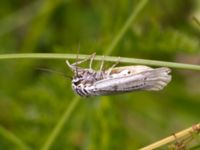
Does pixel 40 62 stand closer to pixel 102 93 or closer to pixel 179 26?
pixel 179 26

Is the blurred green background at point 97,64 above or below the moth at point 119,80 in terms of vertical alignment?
above

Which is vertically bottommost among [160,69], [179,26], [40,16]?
[160,69]

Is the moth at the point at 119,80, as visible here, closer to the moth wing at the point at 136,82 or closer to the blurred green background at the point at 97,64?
the moth wing at the point at 136,82

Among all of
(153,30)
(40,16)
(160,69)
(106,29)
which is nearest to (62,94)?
(106,29)

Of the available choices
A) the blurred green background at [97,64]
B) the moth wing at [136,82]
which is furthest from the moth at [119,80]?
the blurred green background at [97,64]

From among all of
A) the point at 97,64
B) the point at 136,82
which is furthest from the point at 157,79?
the point at 97,64

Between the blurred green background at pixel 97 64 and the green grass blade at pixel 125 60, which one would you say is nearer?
the green grass blade at pixel 125 60

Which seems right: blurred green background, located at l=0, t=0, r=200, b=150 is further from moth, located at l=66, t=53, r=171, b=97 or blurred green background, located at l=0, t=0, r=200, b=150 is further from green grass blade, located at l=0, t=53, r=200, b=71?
green grass blade, located at l=0, t=53, r=200, b=71
